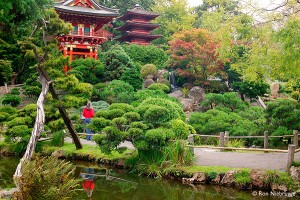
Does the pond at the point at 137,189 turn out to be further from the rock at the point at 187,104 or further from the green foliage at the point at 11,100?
the rock at the point at 187,104

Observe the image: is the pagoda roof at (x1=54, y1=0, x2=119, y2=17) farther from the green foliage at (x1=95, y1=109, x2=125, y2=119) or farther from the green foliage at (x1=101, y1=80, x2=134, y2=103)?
the green foliage at (x1=95, y1=109, x2=125, y2=119)

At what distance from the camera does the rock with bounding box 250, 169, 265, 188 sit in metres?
7.89

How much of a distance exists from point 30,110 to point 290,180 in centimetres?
871

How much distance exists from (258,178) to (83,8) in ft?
66.5

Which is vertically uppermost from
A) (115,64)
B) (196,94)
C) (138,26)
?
(138,26)

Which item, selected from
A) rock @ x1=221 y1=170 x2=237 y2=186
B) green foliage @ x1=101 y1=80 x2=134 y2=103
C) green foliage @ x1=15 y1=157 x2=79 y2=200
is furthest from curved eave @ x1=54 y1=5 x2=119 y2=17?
green foliage @ x1=15 y1=157 x2=79 y2=200

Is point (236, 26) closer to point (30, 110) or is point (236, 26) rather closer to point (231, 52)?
point (231, 52)

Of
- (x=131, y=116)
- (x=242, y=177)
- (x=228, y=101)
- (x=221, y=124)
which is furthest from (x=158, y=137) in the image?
(x=228, y=101)

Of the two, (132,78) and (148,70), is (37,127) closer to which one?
(132,78)

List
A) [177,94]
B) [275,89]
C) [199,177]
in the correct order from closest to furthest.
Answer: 1. [199,177]
2. [275,89]
3. [177,94]

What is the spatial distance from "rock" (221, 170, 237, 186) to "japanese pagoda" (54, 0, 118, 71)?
17.9m

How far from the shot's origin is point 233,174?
8.28 meters

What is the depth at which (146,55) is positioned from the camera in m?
26.7

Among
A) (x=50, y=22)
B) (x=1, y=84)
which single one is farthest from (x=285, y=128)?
(x=1, y=84)
